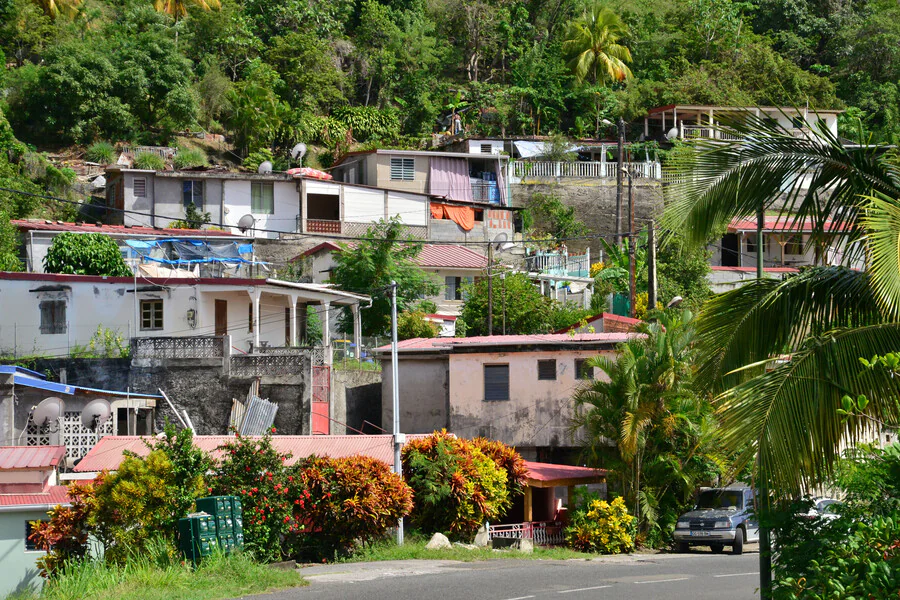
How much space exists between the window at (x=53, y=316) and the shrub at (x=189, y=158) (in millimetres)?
20337

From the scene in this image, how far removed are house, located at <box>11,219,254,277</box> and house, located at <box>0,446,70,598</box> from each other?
16.8 metres

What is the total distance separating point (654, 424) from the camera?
2712cm

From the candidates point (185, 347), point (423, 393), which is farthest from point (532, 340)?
point (185, 347)

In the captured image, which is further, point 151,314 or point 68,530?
point 151,314

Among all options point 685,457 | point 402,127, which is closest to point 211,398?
point 685,457

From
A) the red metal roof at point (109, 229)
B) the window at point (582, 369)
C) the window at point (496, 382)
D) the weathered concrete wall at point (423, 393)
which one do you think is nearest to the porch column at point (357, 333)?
the weathered concrete wall at point (423, 393)

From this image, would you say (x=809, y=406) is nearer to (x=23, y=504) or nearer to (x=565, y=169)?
(x=23, y=504)

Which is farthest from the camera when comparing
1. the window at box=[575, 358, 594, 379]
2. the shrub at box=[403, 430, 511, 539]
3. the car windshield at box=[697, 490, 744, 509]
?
the window at box=[575, 358, 594, 379]

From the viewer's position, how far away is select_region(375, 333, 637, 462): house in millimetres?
30797

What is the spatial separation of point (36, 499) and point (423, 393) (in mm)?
16464

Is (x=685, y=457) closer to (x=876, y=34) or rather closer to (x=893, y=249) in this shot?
(x=893, y=249)

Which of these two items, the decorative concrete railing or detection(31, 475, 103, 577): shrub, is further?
the decorative concrete railing

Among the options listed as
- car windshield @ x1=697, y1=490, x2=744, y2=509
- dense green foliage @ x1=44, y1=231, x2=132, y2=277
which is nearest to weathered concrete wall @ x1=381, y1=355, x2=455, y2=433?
car windshield @ x1=697, y1=490, x2=744, y2=509

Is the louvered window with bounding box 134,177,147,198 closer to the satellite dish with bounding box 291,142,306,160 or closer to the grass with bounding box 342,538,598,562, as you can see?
the satellite dish with bounding box 291,142,306,160
